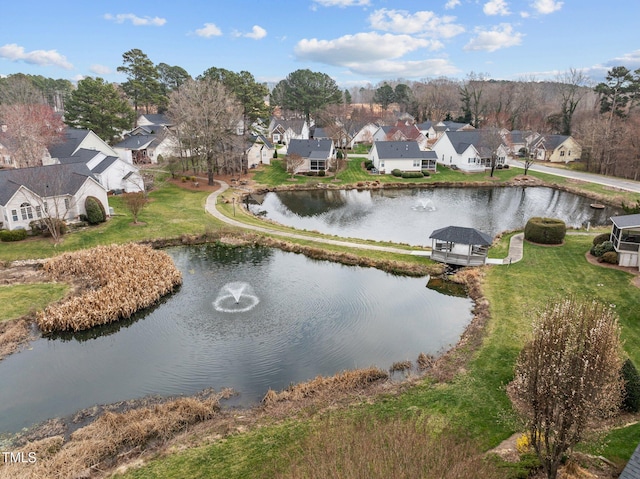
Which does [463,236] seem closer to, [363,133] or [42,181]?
[42,181]

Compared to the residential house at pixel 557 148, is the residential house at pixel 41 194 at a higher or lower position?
lower

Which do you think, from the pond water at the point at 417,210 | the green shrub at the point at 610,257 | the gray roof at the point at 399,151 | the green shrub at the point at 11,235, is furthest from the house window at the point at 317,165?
the green shrub at the point at 610,257

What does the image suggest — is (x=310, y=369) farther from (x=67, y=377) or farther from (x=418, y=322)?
(x=67, y=377)

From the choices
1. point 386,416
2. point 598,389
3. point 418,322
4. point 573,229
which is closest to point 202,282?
point 418,322

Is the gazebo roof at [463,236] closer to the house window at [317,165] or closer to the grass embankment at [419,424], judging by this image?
the grass embankment at [419,424]

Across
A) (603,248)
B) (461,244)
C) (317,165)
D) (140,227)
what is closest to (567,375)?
(461,244)

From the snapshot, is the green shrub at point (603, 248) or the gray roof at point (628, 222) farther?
the green shrub at point (603, 248)
